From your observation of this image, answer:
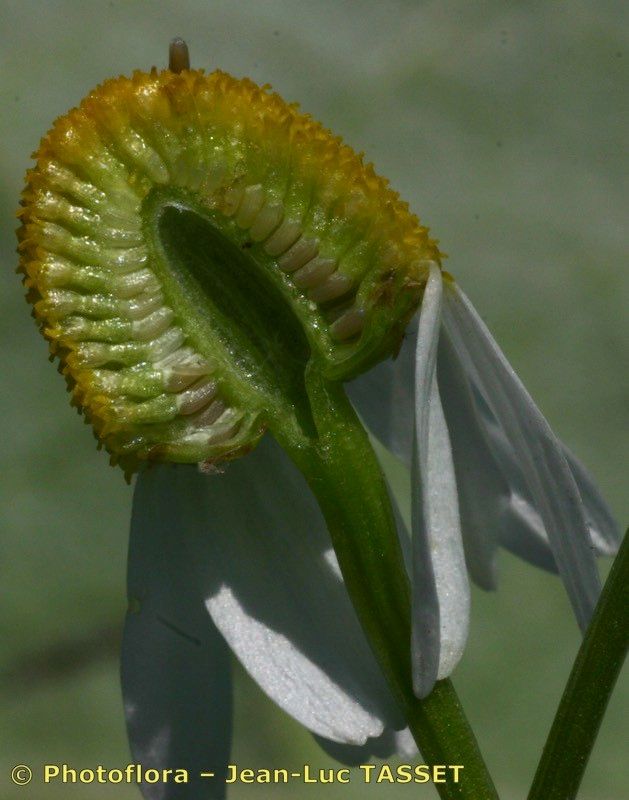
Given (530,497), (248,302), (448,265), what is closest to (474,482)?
(530,497)

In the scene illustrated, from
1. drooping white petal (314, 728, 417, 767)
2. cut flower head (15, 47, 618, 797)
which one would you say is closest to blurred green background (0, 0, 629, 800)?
drooping white petal (314, 728, 417, 767)

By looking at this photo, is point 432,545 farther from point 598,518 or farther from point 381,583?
point 598,518

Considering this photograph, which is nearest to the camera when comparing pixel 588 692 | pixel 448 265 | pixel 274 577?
pixel 588 692

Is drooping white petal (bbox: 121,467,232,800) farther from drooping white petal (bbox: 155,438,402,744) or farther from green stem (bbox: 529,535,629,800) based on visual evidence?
green stem (bbox: 529,535,629,800)

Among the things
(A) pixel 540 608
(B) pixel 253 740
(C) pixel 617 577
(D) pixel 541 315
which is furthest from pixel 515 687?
(C) pixel 617 577

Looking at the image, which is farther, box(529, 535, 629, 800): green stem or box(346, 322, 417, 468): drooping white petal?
box(346, 322, 417, 468): drooping white petal

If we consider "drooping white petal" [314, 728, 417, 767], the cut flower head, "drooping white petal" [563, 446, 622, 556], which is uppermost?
the cut flower head
